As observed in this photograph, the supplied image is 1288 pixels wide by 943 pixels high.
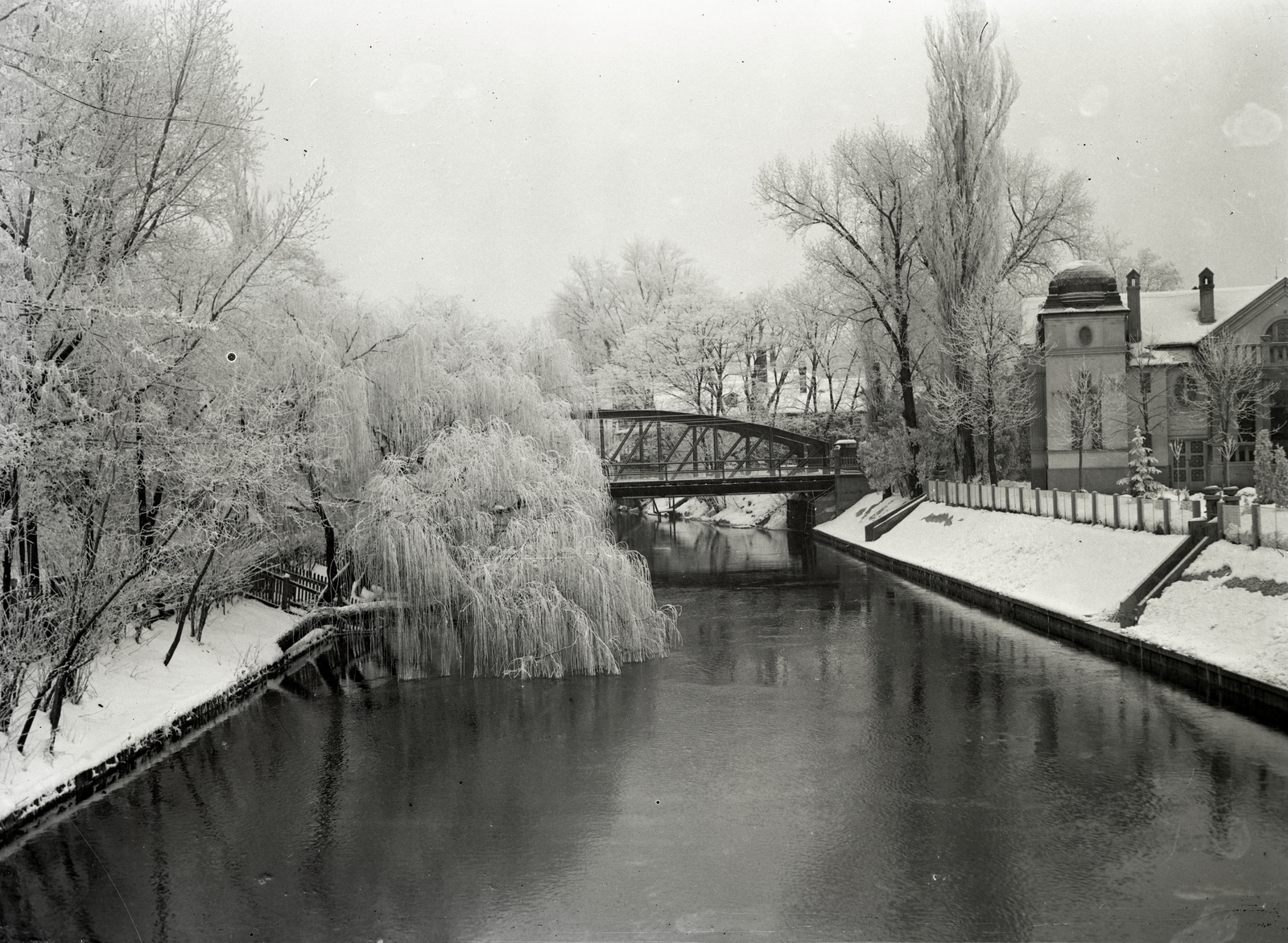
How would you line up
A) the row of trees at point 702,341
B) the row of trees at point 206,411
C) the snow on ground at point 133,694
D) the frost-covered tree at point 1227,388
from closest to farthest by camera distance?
the snow on ground at point 133,694 → the row of trees at point 206,411 → the frost-covered tree at point 1227,388 → the row of trees at point 702,341

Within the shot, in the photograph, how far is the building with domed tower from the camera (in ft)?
104

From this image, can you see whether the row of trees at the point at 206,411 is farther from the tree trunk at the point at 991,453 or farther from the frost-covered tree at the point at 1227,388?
the frost-covered tree at the point at 1227,388

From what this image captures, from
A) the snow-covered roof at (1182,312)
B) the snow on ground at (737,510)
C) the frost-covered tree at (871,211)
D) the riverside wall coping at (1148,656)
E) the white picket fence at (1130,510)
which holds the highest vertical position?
the frost-covered tree at (871,211)

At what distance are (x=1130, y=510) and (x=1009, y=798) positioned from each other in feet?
37.4

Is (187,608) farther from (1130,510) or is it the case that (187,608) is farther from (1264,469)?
(1264,469)

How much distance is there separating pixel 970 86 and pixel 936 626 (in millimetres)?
18264

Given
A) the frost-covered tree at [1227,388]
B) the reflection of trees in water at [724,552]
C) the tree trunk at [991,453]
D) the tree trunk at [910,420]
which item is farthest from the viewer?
the tree trunk at [910,420]

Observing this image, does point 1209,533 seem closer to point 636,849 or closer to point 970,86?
point 636,849

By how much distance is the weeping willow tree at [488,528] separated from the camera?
52.0ft

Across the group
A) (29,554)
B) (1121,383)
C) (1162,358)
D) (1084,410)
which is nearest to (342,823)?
(29,554)

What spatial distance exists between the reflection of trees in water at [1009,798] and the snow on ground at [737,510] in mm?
30444

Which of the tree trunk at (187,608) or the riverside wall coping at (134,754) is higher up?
the tree trunk at (187,608)

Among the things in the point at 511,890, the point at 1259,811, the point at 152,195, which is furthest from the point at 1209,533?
the point at 152,195

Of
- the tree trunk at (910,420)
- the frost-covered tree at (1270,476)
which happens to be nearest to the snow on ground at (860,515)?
the tree trunk at (910,420)
